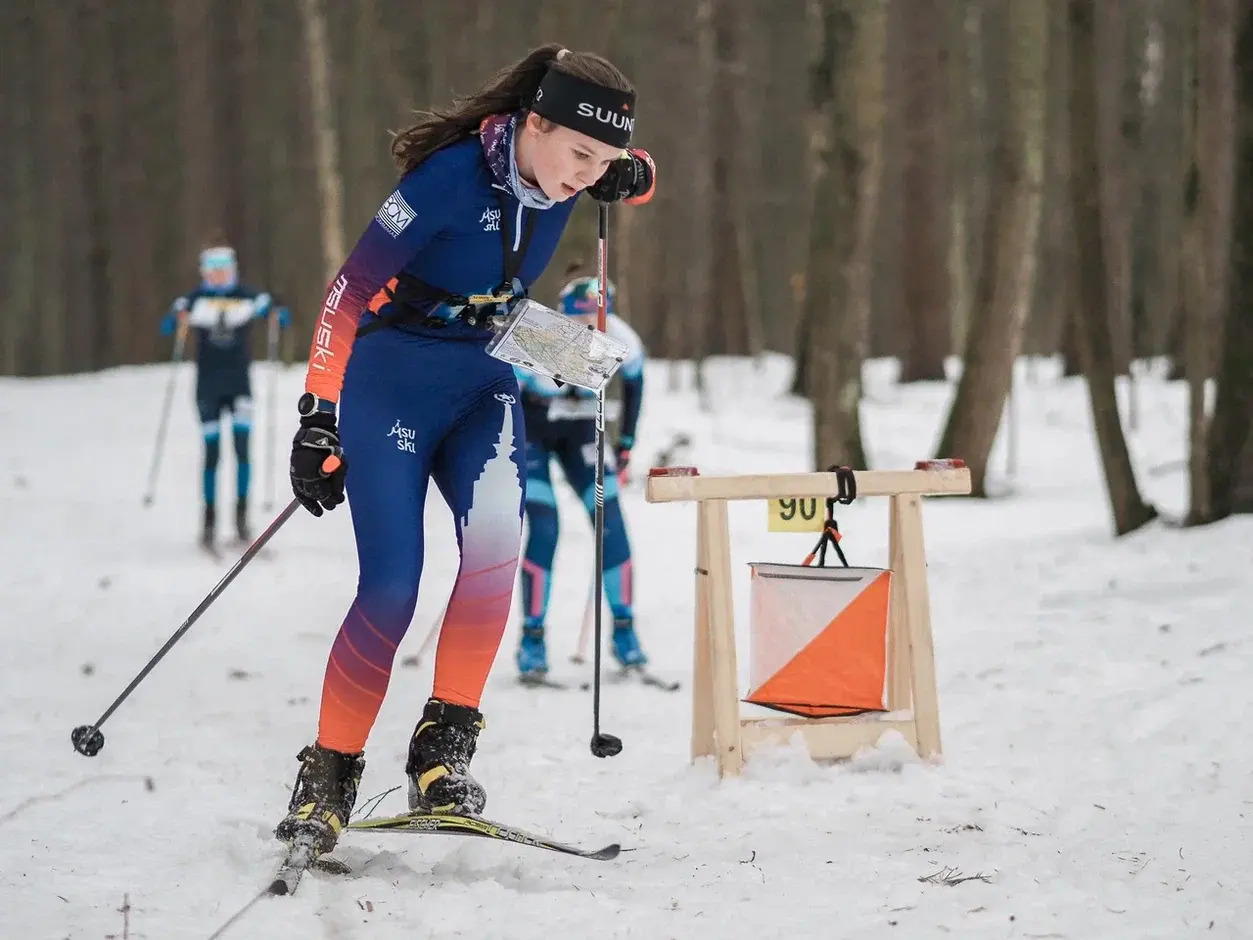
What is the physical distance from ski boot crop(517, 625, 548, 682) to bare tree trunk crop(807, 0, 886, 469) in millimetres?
5082

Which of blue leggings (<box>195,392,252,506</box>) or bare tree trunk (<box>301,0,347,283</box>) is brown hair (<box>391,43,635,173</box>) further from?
bare tree trunk (<box>301,0,347,283</box>)

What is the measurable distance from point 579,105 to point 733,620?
74.9 inches

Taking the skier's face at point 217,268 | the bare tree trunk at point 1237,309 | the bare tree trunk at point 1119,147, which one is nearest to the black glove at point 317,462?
the bare tree trunk at point 1237,309

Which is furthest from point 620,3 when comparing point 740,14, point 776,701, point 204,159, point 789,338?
point 789,338

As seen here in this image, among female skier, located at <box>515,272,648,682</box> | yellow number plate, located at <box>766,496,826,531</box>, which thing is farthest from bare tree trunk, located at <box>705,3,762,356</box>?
→ yellow number plate, located at <box>766,496,826,531</box>

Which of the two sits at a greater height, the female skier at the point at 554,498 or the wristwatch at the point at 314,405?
the wristwatch at the point at 314,405

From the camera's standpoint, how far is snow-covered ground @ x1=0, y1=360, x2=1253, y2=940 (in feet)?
10.5

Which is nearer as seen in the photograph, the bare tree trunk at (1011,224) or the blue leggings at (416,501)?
the blue leggings at (416,501)

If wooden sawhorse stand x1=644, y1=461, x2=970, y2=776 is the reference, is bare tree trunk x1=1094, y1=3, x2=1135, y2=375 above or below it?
above

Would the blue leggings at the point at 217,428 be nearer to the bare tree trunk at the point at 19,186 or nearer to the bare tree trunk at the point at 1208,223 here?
the bare tree trunk at the point at 1208,223

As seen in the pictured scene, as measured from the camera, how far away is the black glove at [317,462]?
3.27 metres

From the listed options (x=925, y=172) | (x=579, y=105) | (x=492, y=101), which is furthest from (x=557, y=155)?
(x=925, y=172)

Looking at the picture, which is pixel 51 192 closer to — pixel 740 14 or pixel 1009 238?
pixel 740 14

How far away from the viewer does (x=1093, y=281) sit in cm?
830
